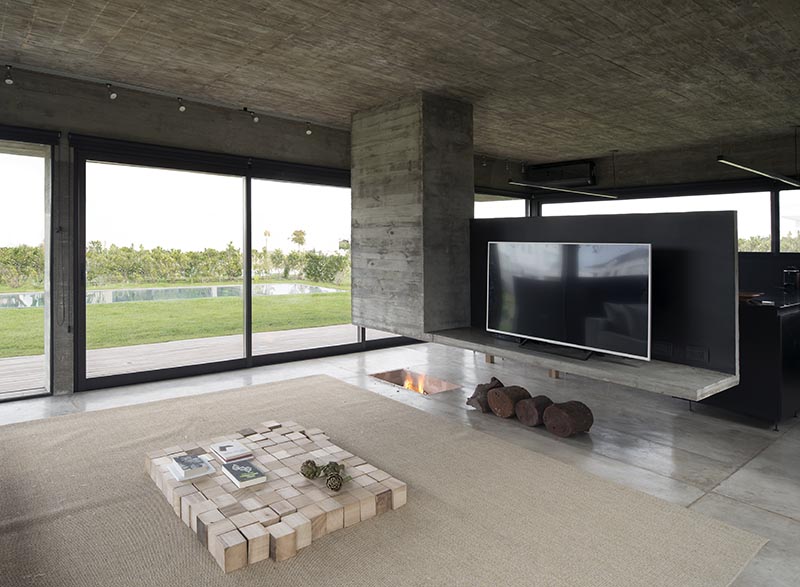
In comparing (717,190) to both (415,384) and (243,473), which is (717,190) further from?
(243,473)

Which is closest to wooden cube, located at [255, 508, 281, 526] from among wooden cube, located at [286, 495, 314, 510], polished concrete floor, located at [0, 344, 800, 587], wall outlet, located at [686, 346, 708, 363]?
wooden cube, located at [286, 495, 314, 510]

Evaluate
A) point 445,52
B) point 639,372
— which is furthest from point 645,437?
point 445,52

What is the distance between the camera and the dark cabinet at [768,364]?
3988 mm

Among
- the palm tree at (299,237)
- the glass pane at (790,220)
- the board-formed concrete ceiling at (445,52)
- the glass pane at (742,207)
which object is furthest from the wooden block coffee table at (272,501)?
the glass pane at (790,220)

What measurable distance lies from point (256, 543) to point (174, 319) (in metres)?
4.41

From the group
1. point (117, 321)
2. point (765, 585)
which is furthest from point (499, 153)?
point (765, 585)

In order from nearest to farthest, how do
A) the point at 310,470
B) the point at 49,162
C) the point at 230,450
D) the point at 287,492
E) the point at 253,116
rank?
the point at 287,492 → the point at 310,470 → the point at 230,450 → the point at 49,162 → the point at 253,116

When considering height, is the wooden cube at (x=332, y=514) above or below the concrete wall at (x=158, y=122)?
below

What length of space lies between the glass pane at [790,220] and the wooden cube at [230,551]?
7735mm

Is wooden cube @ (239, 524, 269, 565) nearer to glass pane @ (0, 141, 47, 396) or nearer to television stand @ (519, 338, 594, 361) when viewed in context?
television stand @ (519, 338, 594, 361)

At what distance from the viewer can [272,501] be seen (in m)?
2.49

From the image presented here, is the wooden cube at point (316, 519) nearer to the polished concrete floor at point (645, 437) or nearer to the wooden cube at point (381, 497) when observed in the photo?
the wooden cube at point (381, 497)

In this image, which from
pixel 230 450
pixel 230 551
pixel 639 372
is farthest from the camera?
pixel 639 372

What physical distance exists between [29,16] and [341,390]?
12.1 ft
